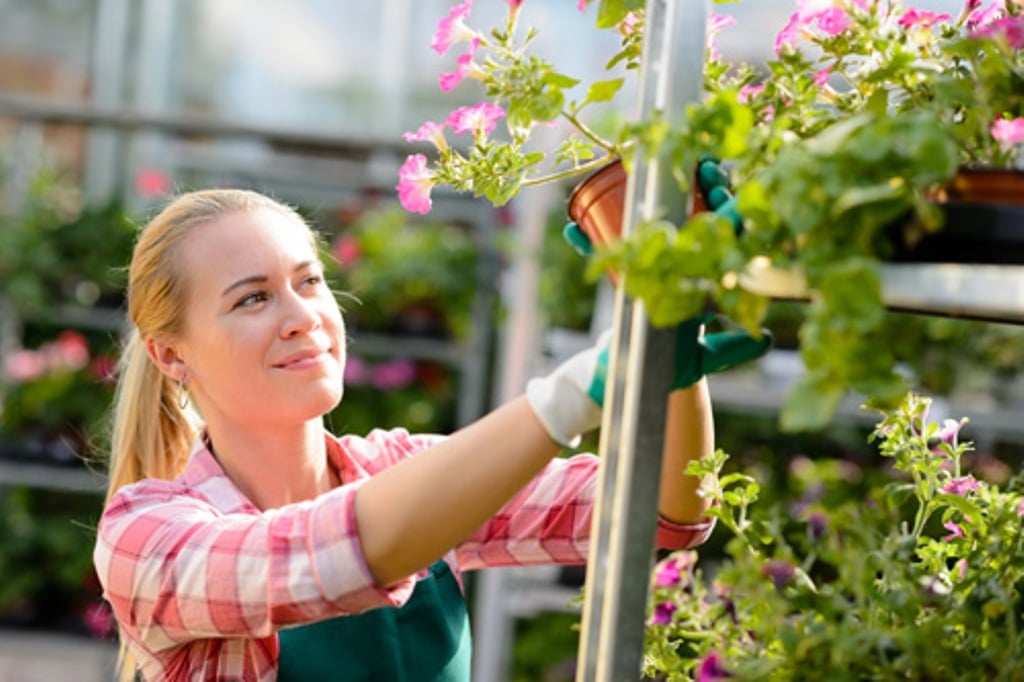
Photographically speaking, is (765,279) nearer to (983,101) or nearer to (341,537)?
(983,101)

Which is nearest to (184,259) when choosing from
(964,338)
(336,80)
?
(964,338)

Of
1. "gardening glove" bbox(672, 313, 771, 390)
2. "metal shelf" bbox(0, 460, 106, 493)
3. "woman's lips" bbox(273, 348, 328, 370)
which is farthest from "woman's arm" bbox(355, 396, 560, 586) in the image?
"metal shelf" bbox(0, 460, 106, 493)

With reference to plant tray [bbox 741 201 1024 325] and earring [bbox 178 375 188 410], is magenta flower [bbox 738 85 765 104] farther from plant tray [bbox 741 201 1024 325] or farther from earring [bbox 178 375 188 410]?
earring [bbox 178 375 188 410]

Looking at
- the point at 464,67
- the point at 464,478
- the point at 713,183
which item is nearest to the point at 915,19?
the point at 713,183

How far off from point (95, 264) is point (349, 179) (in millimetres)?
872

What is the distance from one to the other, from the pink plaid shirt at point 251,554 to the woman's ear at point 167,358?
9 centimetres

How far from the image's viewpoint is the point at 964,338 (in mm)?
3324

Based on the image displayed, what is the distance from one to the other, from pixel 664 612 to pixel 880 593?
31 centimetres

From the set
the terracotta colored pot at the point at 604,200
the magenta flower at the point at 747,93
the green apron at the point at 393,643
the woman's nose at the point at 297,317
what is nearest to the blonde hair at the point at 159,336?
the woman's nose at the point at 297,317

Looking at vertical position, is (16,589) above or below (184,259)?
below

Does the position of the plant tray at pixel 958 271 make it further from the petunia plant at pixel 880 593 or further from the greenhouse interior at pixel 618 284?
the petunia plant at pixel 880 593

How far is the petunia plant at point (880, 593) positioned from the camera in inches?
31.5

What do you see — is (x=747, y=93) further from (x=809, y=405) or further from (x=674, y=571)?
(x=674, y=571)

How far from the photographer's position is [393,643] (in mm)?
1288
